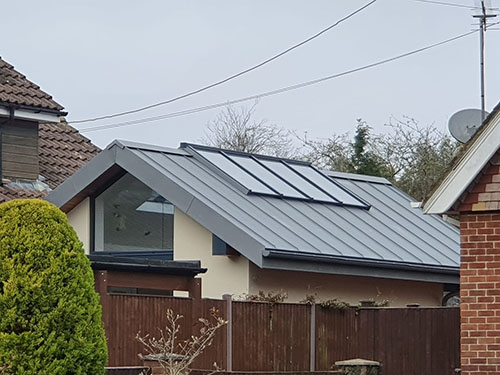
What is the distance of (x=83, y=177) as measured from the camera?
68.3 feet

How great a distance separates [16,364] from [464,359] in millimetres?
4723

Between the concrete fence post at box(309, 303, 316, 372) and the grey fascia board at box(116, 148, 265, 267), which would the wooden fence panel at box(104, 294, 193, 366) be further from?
the concrete fence post at box(309, 303, 316, 372)

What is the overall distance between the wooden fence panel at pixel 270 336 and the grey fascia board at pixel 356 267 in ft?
2.21

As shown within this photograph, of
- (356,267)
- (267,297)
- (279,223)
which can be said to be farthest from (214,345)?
(356,267)

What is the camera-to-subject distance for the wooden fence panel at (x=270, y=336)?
17422mm

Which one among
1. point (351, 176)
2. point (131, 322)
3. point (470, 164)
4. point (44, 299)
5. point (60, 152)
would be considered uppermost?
point (60, 152)

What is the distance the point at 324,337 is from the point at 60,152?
29.8 ft

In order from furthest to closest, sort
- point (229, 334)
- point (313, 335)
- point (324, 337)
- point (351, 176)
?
point (351, 176), point (324, 337), point (313, 335), point (229, 334)

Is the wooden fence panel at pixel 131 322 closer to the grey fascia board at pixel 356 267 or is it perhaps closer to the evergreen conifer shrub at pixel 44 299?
the evergreen conifer shrub at pixel 44 299

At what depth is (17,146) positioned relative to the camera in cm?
2377

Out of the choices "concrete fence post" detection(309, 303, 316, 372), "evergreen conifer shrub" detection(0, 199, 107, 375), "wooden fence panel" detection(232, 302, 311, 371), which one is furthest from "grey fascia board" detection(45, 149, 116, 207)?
"evergreen conifer shrub" detection(0, 199, 107, 375)

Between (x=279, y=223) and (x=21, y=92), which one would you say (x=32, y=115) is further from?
(x=279, y=223)

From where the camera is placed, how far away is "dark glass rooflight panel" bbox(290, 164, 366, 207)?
913 inches

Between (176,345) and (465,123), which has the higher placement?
(465,123)
